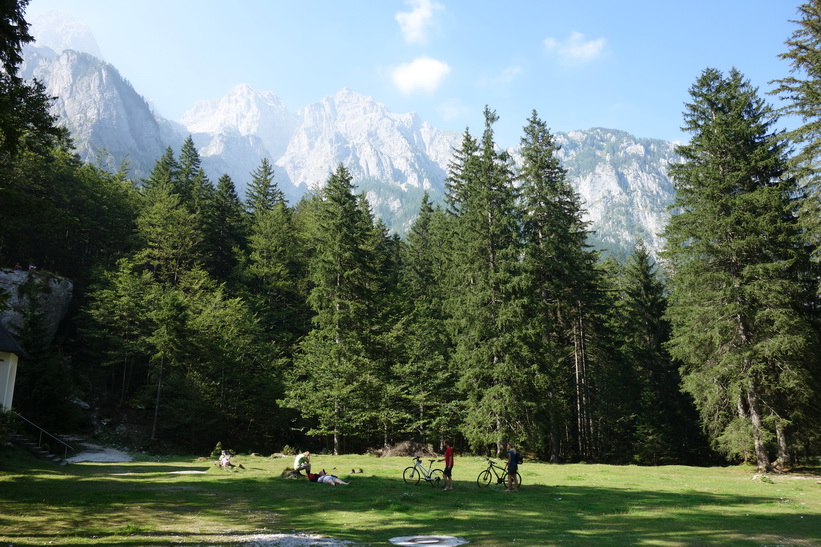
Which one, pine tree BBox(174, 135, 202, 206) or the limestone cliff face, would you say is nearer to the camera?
the limestone cliff face

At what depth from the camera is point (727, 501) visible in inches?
587

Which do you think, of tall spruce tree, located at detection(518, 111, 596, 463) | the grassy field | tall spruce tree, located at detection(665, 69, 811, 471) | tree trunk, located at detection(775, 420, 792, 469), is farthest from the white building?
tree trunk, located at detection(775, 420, 792, 469)

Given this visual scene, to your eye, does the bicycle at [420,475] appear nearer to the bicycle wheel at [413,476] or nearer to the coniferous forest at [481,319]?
the bicycle wheel at [413,476]

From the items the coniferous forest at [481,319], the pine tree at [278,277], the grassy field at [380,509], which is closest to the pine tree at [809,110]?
the coniferous forest at [481,319]

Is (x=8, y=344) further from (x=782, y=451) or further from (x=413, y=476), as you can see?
(x=782, y=451)

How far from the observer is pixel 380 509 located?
40.7ft

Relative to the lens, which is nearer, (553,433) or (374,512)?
(374,512)

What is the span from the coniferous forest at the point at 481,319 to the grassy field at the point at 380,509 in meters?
7.88

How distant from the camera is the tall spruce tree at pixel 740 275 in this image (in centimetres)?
2433

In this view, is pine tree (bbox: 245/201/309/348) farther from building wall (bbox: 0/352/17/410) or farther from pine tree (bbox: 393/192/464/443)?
building wall (bbox: 0/352/17/410)

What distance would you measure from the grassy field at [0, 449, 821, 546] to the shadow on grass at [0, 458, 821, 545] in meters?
0.03

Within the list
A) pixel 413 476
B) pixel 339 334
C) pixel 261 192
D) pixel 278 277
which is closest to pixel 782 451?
pixel 413 476

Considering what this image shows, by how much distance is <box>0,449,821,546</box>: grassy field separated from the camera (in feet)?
29.7

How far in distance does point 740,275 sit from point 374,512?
24485 mm
